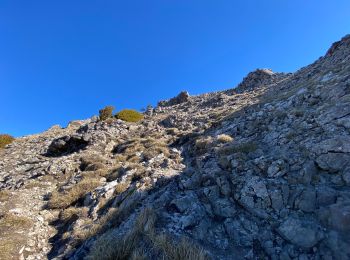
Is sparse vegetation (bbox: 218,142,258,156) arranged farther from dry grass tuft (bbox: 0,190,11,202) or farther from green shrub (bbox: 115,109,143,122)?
green shrub (bbox: 115,109,143,122)

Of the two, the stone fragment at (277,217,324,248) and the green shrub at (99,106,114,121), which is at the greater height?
the green shrub at (99,106,114,121)

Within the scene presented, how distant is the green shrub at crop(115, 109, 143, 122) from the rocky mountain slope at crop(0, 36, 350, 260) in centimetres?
945

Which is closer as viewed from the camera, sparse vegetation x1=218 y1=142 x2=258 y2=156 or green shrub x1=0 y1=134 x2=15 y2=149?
sparse vegetation x1=218 y1=142 x2=258 y2=156

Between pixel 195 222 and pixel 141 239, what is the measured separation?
141cm

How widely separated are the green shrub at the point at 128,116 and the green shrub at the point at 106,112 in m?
1.50

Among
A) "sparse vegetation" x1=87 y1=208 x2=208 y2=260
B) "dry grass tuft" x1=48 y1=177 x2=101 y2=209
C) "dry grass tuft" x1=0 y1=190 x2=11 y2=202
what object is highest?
"dry grass tuft" x1=0 y1=190 x2=11 y2=202

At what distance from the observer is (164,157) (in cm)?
1326

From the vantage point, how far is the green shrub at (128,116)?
24750mm

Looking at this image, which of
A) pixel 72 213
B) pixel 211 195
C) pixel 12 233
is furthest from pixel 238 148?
pixel 12 233

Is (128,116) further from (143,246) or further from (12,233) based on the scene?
(143,246)

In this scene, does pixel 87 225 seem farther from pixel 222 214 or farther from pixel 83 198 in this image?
pixel 222 214

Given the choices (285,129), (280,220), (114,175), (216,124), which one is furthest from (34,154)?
(280,220)

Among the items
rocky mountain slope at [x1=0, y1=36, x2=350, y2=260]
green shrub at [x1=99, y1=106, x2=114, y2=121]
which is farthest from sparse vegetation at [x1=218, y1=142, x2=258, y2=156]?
green shrub at [x1=99, y1=106, x2=114, y2=121]

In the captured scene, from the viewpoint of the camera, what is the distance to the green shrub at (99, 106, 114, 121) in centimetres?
2661
